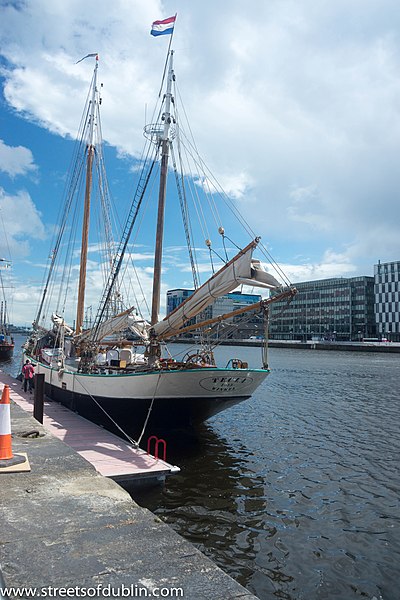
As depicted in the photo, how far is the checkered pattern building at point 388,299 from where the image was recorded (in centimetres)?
14075

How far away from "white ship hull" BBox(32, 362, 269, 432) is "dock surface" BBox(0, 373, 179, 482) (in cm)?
Answer: 127

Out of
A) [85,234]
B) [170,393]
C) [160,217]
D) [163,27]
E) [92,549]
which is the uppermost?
[163,27]

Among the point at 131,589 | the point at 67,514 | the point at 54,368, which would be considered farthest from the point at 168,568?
the point at 54,368

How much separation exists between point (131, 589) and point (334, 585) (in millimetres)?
5334

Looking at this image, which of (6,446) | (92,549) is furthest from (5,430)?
(92,549)

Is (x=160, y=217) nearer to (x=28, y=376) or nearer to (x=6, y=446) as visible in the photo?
(x=28, y=376)

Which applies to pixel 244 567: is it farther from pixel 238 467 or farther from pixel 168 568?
pixel 238 467

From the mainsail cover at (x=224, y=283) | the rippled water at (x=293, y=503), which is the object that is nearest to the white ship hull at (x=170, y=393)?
the rippled water at (x=293, y=503)

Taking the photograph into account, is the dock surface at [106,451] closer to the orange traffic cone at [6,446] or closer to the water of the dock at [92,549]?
the orange traffic cone at [6,446]

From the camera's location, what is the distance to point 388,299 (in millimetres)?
142625

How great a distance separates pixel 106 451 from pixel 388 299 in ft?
472

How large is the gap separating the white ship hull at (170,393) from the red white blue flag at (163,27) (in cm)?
1765

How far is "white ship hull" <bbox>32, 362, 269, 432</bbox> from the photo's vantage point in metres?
16.0

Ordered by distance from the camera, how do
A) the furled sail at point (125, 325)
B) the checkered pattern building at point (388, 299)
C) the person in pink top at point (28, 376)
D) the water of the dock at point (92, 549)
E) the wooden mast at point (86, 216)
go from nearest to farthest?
the water of the dock at point (92, 549) < the furled sail at point (125, 325) < the person in pink top at point (28, 376) < the wooden mast at point (86, 216) < the checkered pattern building at point (388, 299)
